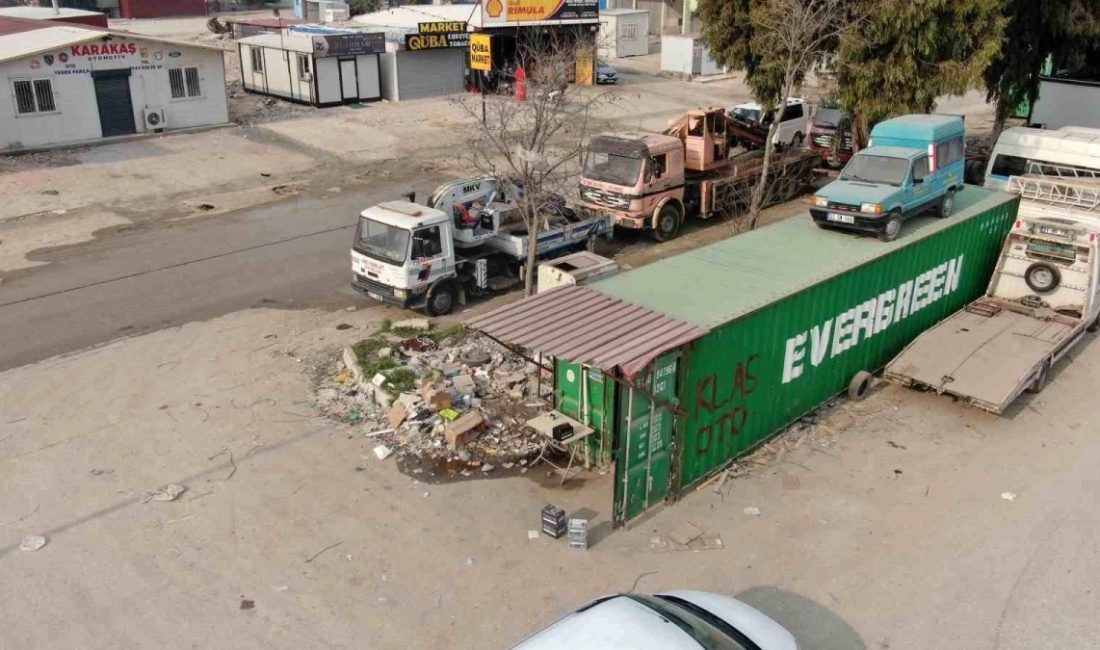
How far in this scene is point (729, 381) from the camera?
38.7 feet

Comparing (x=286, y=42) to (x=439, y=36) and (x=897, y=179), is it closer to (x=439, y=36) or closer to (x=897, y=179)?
(x=439, y=36)

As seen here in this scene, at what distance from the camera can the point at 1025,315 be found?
15.9 meters

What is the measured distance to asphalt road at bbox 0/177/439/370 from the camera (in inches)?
664

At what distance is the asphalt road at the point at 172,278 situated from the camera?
16859 mm

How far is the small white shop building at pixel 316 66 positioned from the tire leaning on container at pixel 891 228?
26.3 m

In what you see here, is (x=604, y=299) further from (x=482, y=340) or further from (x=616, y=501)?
(x=482, y=340)

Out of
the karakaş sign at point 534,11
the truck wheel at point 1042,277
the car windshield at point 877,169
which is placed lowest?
the truck wheel at point 1042,277

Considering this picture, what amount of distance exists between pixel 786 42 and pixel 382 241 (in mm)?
10941

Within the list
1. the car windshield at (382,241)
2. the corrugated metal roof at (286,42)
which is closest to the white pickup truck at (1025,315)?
the car windshield at (382,241)

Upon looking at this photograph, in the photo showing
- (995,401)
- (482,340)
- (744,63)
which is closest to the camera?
(995,401)

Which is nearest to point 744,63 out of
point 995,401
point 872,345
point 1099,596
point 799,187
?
point 799,187

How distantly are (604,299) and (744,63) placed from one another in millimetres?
15763

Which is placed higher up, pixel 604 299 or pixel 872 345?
pixel 604 299

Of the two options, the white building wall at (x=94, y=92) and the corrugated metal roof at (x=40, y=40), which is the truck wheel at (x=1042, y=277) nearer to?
the white building wall at (x=94, y=92)
